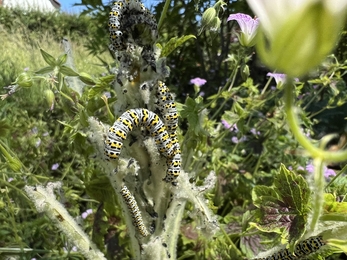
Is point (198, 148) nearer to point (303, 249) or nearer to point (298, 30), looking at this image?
point (303, 249)

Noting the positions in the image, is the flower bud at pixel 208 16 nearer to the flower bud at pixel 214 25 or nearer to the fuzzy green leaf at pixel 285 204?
the flower bud at pixel 214 25

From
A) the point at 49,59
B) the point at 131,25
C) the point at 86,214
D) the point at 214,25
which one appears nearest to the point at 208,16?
the point at 214,25

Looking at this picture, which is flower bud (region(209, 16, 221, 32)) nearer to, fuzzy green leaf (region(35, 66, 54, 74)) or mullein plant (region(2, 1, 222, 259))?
mullein plant (region(2, 1, 222, 259))

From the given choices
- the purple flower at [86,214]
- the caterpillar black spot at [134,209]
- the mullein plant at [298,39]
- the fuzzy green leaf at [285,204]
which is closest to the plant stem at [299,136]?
the mullein plant at [298,39]

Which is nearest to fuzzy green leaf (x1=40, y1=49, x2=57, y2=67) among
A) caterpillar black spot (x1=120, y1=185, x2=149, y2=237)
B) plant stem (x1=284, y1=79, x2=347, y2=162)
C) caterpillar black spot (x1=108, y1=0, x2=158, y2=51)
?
caterpillar black spot (x1=108, y1=0, x2=158, y2=51)

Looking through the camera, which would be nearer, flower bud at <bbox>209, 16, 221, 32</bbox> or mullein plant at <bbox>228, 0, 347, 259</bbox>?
mullein plant at <bbox>228, 0, 347, 259</bbox>
